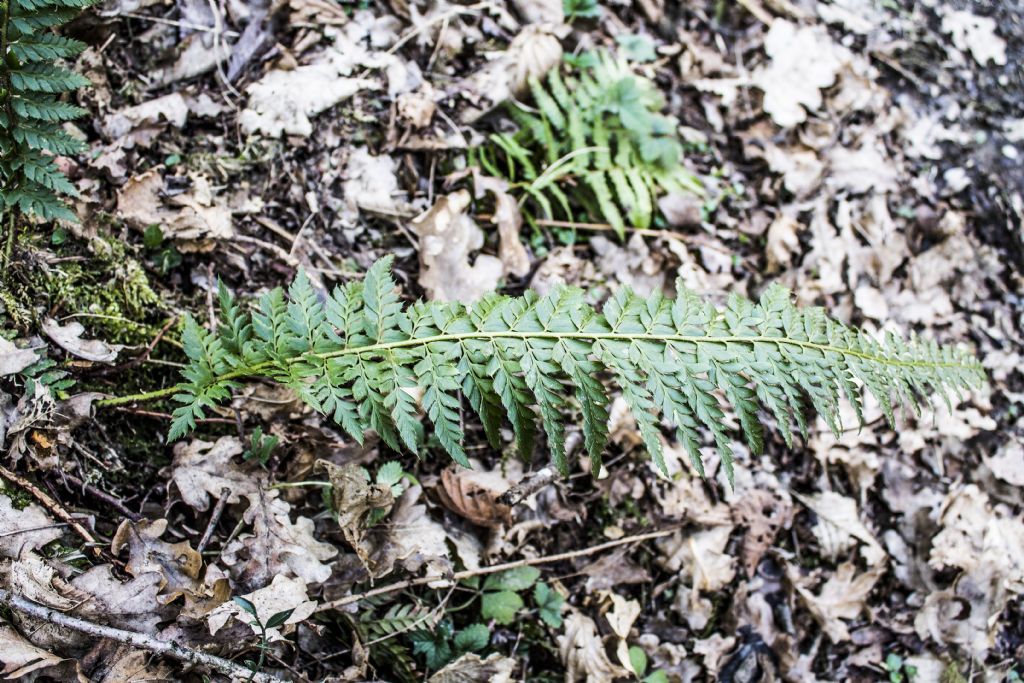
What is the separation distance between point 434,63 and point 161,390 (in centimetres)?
228

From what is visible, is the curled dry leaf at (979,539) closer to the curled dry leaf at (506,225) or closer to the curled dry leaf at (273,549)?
the curled dry leaf at (506,225)

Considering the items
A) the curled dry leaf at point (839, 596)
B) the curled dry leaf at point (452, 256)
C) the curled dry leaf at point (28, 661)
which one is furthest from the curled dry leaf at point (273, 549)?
the curled dry leaf at point (839, 596)

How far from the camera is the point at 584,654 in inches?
112

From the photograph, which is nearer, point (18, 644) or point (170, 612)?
point (18, 644)

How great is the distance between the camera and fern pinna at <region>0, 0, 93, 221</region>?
223cm

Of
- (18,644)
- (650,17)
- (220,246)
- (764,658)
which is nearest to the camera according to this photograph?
(18,644)

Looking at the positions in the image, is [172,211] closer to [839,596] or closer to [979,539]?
[839,596]

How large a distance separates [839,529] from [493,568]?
1922 mm

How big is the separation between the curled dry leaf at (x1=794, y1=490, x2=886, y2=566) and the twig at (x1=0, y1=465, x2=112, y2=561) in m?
3.19

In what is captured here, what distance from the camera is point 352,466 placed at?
253 centimetres

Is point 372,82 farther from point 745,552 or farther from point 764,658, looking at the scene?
point 764,658

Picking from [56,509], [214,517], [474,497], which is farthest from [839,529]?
[56,509]

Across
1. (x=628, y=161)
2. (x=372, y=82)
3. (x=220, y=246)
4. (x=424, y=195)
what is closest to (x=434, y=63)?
(x=372, y=82)

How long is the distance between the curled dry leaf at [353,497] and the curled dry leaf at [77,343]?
2.93 feet
